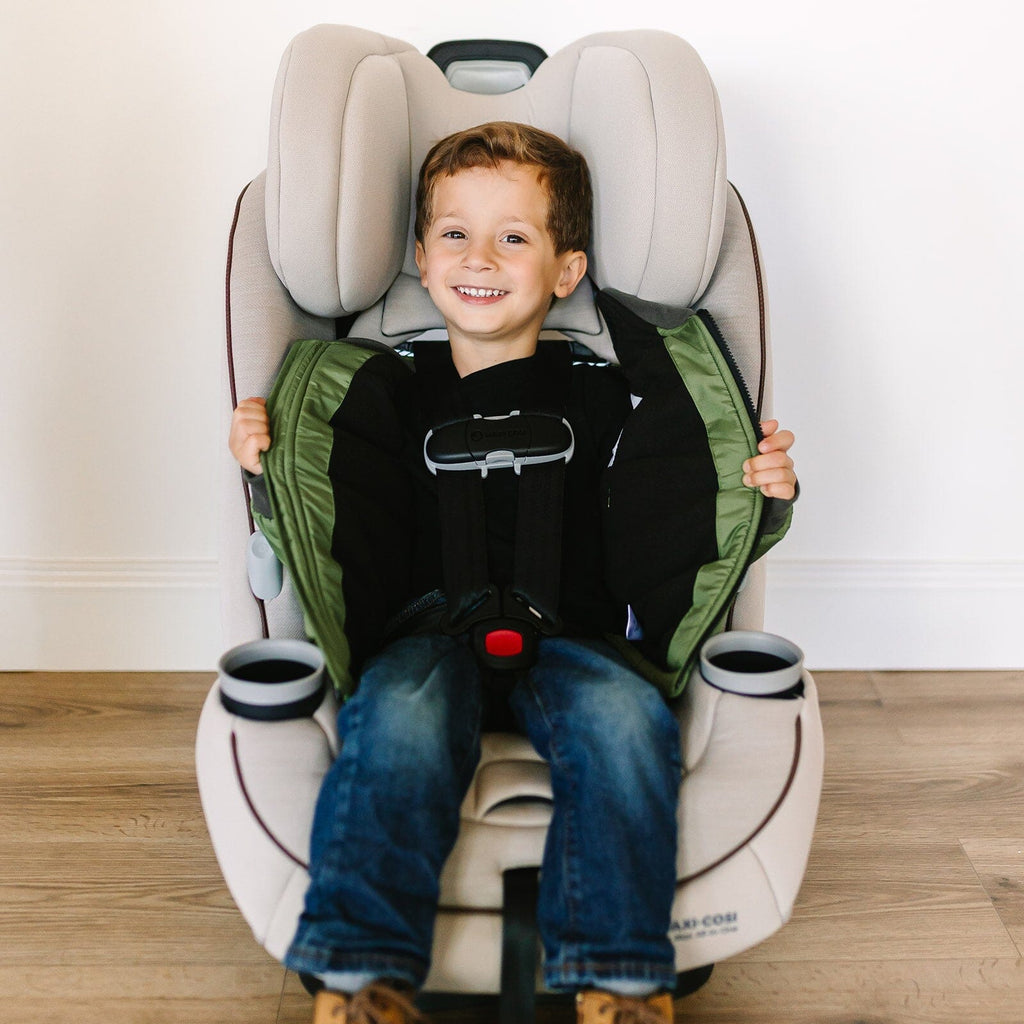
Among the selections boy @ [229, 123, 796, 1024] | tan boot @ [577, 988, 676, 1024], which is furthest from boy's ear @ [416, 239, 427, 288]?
tan boot @ [577, 988, 676, 1024]

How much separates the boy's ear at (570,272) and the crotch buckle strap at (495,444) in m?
0.20

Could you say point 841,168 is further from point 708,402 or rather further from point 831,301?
point 708,402

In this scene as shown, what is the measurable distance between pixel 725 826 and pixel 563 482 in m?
0.45

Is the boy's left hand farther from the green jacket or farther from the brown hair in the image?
the brown hair

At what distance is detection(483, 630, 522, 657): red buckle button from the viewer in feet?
3.96

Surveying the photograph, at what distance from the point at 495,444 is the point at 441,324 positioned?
221mm

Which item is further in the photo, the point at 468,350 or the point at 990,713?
the point at 990,713

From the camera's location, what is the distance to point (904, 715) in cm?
178

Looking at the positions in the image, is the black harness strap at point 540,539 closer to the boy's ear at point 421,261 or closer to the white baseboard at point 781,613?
the boy's ear at point 421,261

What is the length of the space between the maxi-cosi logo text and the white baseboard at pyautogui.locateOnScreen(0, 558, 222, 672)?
1100mm

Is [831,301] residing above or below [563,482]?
above

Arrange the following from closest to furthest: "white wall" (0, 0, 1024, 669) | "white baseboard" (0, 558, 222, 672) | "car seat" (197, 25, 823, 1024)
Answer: "car seat" (197, 25, 823, 1024)
"white wall" (0, 0, 1024, 669)
"white baseboard" (0, 558, 222, 672)

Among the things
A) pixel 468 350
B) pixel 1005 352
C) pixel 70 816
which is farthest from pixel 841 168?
pixel 70 816

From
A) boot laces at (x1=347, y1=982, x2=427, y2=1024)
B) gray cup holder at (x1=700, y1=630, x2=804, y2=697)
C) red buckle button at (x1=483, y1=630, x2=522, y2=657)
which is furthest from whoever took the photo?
red buckle button at (x1=483, y1=630, x2=522, y2=657)
